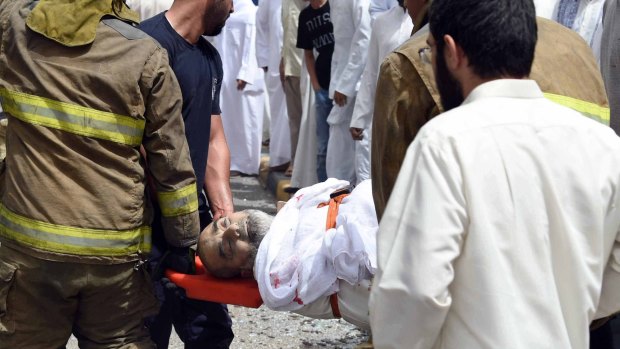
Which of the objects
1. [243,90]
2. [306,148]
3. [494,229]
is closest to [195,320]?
[494,229]

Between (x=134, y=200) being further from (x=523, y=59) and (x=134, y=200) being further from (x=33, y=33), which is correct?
(x=523, y=59)

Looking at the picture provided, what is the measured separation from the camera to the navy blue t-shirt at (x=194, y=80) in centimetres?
377

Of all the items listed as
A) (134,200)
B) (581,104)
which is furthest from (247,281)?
(581,104)

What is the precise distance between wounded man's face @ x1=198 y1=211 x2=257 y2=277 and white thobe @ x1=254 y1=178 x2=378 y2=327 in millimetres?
195

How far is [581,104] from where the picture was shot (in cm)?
277

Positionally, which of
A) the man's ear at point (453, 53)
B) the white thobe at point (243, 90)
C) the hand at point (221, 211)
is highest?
the man's ear at point (453, 53)

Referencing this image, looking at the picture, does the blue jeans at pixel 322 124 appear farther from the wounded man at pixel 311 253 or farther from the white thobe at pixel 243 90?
the wounded man at pixel 311 253

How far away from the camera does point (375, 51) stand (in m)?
6.76

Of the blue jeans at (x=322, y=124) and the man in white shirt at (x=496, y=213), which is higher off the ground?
the man in white shirt at (x=496, y=213)

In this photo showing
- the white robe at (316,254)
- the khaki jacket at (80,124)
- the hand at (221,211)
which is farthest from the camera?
the hand at (221,211)

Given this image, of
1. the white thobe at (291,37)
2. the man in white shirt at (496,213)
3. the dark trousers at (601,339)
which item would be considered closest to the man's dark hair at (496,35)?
the man in white shirt at (496,213)

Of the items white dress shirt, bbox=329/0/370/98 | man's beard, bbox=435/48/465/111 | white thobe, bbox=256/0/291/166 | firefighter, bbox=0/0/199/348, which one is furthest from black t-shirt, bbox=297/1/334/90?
man's beard, bbox=435/48/465/111

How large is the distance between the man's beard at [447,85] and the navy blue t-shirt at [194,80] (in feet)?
5.46

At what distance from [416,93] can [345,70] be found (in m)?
4.67
